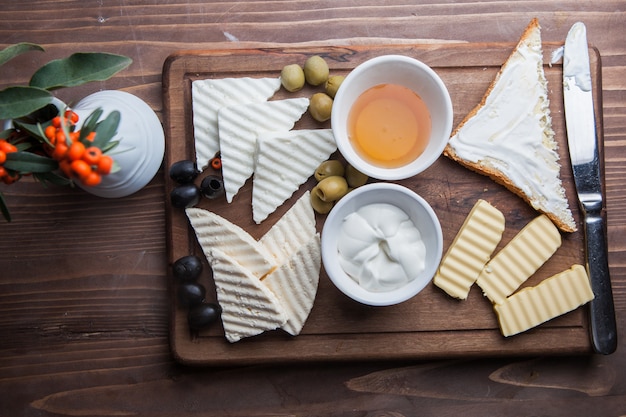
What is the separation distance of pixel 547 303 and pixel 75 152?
1.06 metres

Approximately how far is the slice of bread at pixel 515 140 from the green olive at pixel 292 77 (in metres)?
0.38

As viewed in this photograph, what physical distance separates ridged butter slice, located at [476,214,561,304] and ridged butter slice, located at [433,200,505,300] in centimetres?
3

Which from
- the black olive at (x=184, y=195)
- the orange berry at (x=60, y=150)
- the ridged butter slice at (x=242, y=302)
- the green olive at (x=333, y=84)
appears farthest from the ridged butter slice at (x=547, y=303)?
the orange berry at (x=60, y=150)

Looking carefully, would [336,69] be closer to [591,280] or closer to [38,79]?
[38,79]

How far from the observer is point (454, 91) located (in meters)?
1.32

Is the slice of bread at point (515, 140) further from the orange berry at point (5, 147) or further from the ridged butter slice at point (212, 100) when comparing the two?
the orange berry at point (5, 147)

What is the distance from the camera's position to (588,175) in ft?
4.24

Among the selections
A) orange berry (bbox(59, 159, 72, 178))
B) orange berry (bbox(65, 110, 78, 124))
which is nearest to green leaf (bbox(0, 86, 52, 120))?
orange berry (bbox(65, 110, 78, 124))

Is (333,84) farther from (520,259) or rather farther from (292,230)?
(520,259)

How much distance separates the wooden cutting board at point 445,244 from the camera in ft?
4.28

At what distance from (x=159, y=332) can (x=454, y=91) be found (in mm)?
938

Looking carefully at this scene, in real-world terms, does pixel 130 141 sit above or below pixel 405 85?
below

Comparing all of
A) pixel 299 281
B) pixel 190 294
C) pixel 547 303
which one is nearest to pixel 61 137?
pixel 190 294

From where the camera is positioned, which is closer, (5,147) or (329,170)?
(5,147)
